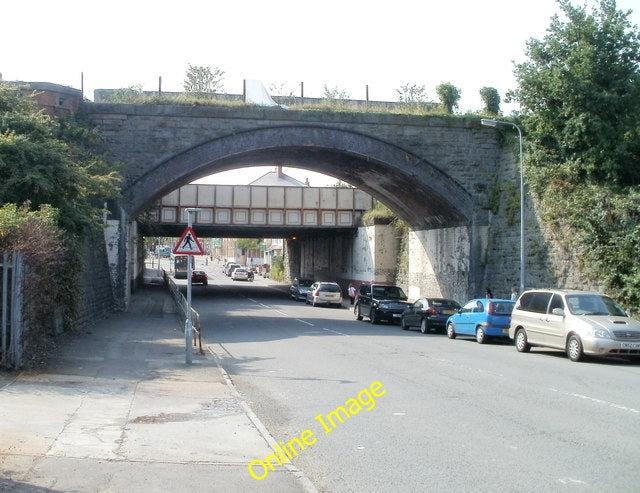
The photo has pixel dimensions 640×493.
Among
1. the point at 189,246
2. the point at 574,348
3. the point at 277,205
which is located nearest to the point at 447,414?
the point at 189,246

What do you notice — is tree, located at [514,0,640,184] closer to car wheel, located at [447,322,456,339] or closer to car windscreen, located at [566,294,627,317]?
car wheel, located at [447,322,456,339]

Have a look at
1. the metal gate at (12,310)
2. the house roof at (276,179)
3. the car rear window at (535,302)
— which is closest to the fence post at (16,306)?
the metal gate at (12,310)

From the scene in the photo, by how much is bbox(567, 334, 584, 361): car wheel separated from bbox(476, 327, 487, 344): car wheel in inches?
196

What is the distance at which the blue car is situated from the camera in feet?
72.1

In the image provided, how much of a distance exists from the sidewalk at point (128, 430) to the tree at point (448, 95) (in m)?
21.0

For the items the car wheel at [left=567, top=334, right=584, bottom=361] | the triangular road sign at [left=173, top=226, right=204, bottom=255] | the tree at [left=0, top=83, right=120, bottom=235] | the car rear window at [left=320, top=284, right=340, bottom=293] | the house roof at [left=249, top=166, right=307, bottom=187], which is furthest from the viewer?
the house roof at [left=249, top=166, right=307, bottom=187]

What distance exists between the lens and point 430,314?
2627cm

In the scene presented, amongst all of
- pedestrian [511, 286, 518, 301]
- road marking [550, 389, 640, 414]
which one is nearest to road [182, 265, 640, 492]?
road marking [550, 389, 640, 414]

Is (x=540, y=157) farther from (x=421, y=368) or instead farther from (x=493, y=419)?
(x=493, y=419)

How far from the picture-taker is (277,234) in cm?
6488

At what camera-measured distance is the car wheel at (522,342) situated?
19297 millimetres

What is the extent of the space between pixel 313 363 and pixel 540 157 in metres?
15.6

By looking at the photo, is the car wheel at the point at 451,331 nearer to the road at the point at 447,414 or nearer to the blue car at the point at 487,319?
the blue car at the point at 487,319

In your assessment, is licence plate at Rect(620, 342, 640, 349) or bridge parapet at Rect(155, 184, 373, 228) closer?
licence plate at Rect(620, 342, 640, 349)
